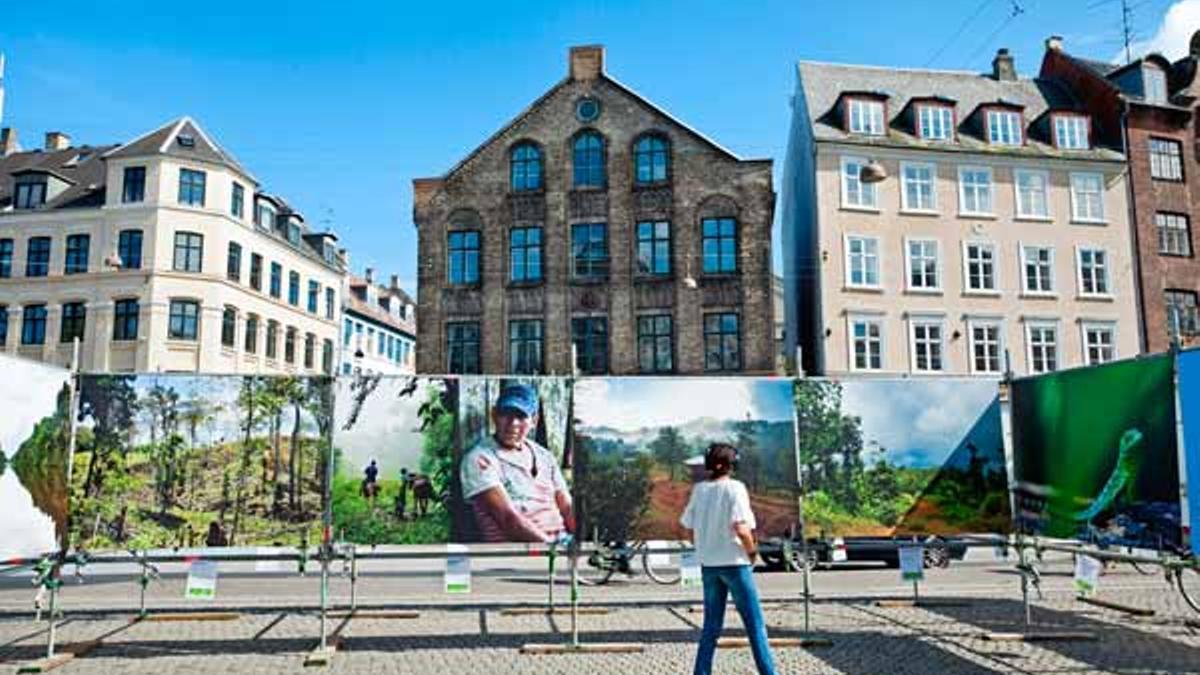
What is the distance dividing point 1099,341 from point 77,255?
4218 cm

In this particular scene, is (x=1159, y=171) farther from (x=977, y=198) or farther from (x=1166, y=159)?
(x=977, y=198)

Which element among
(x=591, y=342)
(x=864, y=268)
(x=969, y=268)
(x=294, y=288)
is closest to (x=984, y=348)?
(x=969, y=268)

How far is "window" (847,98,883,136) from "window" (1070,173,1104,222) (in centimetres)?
786

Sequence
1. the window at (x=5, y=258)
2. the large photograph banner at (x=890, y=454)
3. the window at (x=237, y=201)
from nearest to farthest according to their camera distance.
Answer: the large photograph banner at (x=890, y=454)
the window at (x=5, y=258)
the window at (x=237, y=201)

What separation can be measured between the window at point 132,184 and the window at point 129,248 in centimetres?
147

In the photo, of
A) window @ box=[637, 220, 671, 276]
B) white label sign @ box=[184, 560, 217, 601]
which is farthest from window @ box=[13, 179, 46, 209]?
white label sign @ box=[184, 560, 217, 601]

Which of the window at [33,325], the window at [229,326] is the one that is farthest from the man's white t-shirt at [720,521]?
the window at [33,325]

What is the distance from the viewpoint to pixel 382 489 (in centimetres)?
1293

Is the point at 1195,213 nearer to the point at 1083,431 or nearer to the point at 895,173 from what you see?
the point at 895,173

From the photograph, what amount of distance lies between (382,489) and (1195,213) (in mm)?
35019

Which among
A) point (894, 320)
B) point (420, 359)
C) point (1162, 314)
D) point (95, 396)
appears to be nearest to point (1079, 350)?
point (1162, 314)

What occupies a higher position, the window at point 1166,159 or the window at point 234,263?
the window at point 1166,159

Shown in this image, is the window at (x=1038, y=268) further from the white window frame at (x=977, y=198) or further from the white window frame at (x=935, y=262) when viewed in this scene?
the white window frame at (x=935, y=262)

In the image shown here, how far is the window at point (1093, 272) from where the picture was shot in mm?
34000
